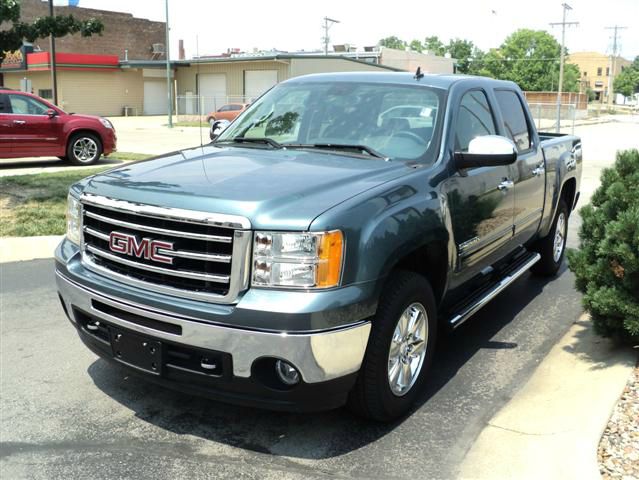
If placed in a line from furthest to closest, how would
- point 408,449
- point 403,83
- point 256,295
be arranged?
point 403,83 < point 408,449 < point 256,295

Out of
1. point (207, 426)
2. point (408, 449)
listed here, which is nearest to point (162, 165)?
point (207, 426)

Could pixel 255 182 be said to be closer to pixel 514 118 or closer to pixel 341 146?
pixel 341 146

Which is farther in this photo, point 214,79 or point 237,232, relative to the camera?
point 214,79

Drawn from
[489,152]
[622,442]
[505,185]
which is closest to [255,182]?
[489,152]

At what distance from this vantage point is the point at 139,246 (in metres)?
3.33

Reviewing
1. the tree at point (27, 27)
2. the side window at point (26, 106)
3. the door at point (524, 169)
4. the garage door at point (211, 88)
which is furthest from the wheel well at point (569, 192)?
the garage door at point (211, 88)

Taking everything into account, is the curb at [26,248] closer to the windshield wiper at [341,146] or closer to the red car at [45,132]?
the windshield wiper at [341,146]

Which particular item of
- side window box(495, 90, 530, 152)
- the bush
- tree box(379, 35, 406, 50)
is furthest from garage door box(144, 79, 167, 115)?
tree box(379, 35, 406, 50)

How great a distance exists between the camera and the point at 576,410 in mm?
3797

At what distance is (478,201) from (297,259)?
1772 millimetres

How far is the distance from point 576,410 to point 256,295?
2.01m

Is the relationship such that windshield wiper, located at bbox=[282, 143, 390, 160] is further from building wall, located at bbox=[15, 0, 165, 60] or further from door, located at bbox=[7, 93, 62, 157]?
building wall, located at bbox=[15, 0, 165, 60]

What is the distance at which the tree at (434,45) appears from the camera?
125 meters

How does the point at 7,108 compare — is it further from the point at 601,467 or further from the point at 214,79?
the point at 214,79
